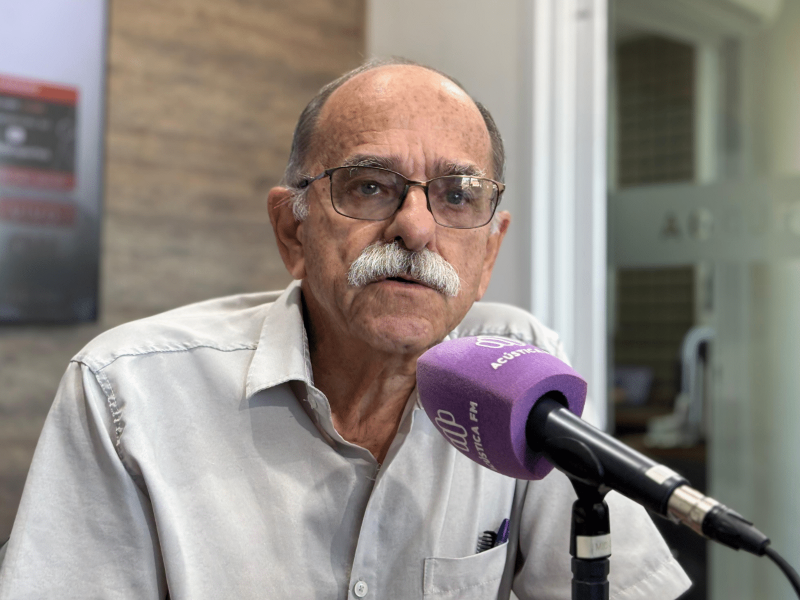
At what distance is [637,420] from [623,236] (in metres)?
0.56

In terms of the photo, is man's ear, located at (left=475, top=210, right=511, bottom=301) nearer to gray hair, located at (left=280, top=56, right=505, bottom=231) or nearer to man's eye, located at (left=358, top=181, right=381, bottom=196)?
gray hair, located at (left=280, top=56, right=505, bottom=231)

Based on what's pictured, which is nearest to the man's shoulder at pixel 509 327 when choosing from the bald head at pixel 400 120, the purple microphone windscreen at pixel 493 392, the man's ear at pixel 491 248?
the man's ear at pixel 491 248

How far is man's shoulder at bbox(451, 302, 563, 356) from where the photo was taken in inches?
53.5

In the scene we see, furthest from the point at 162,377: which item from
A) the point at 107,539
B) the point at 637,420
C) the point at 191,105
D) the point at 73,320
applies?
the point at 637,420

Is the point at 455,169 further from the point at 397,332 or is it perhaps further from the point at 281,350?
the point at 281,350

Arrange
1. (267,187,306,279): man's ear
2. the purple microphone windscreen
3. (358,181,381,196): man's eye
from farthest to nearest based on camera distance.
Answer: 1. (267,187,306,279): man's ear
2. (358,181,381,196): man's eye
3. the purple microphone windscreen

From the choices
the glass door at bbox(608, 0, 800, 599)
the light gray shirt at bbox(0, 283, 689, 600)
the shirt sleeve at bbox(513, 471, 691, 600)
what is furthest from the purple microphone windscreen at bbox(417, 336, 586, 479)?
the glass door at bbox(608, 0, 800, 599)

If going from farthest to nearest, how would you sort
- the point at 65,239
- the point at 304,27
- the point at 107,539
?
the point at 304,27, the point at 65,239, the point at 107,539

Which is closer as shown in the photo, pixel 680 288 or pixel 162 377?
pixel 162 377

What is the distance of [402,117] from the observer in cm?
115

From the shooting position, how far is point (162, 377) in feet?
3.85

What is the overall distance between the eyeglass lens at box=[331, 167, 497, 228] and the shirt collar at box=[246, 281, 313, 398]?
0.68 feet

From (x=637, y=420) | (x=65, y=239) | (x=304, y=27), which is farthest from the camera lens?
(x=304, y=27)

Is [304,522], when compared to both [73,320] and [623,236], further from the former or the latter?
[623,236]
